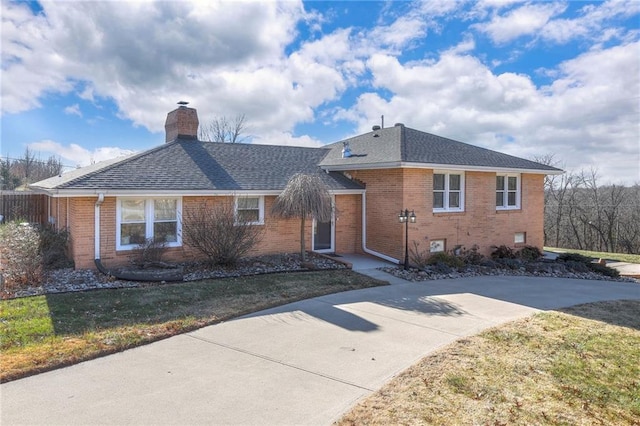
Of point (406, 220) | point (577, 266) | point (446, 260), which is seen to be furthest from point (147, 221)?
point (577, 266)

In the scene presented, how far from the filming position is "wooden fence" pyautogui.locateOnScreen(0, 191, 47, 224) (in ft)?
66.4

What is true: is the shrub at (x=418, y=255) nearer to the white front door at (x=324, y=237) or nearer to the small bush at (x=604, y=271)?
the white front door at (x=324, y=237)

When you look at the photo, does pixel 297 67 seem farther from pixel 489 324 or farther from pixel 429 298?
pixel 489 324

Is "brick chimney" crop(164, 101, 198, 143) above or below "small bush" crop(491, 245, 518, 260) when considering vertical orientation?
above

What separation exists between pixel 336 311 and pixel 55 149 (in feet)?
149

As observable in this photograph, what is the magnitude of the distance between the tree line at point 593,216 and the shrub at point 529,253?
958cm

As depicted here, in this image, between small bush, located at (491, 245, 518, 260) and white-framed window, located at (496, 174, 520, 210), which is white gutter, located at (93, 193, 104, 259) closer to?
small bush, located at (491, 245, 518, 260)

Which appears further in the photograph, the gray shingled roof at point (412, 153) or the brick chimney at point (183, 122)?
the brick chimney at point (183, 122)

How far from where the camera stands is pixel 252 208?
14195 mm

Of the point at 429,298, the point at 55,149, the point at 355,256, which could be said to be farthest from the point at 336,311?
the point at 55,149

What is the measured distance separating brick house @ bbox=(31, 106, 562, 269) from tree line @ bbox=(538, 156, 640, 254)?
36.4 feet

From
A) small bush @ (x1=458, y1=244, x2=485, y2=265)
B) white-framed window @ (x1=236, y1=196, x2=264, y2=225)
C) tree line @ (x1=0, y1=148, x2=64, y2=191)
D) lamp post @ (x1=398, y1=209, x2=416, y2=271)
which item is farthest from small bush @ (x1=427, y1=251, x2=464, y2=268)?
tree line @ (x1=0, y1=148, x2=64, y2=191)

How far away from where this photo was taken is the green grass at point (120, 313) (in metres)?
5.67

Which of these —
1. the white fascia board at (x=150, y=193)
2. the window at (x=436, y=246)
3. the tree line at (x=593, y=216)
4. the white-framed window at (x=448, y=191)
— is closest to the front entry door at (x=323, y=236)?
the white fascia board at (x=150, y=193)
